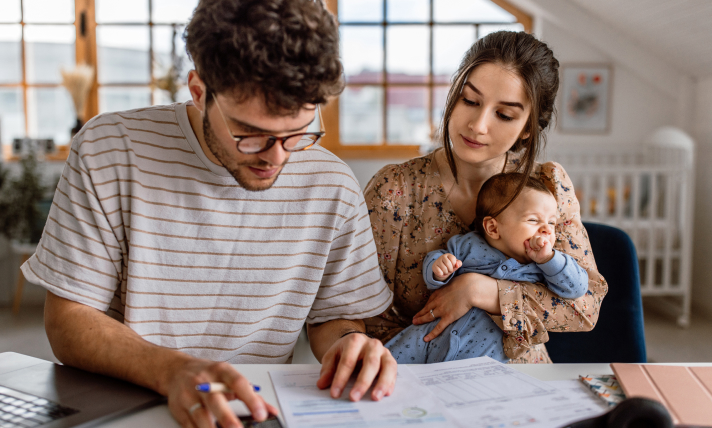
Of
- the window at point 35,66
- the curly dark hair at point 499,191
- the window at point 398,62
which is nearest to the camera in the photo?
the curly dark hair at point 499,191

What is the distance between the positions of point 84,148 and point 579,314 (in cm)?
111

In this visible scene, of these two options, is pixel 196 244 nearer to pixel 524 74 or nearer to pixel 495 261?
pixel 495 261

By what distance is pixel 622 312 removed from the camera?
1.30 metres

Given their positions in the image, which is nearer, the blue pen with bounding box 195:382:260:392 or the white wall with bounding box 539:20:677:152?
the blue pen with bounding box 195:382:260:392

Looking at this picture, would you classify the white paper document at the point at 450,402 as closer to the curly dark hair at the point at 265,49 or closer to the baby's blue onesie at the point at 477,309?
the baby's blue onesie at the point at 477,309

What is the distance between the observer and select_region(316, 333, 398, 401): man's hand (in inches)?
30.9

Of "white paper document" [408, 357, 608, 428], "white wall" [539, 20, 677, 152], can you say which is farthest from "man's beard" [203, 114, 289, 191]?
"white wall" [539, 20, 677, 152]

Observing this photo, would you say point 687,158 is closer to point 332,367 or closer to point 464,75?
point 464,75

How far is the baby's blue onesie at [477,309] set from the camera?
1223 millimetres

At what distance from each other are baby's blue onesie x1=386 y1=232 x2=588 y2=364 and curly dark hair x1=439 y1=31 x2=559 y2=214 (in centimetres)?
15

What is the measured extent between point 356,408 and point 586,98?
4.29 meters

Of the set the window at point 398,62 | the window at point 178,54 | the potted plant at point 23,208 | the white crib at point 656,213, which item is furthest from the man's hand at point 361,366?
the window at point 398,62

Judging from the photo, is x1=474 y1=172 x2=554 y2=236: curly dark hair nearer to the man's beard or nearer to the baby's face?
the baby's face

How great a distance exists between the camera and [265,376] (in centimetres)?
87
